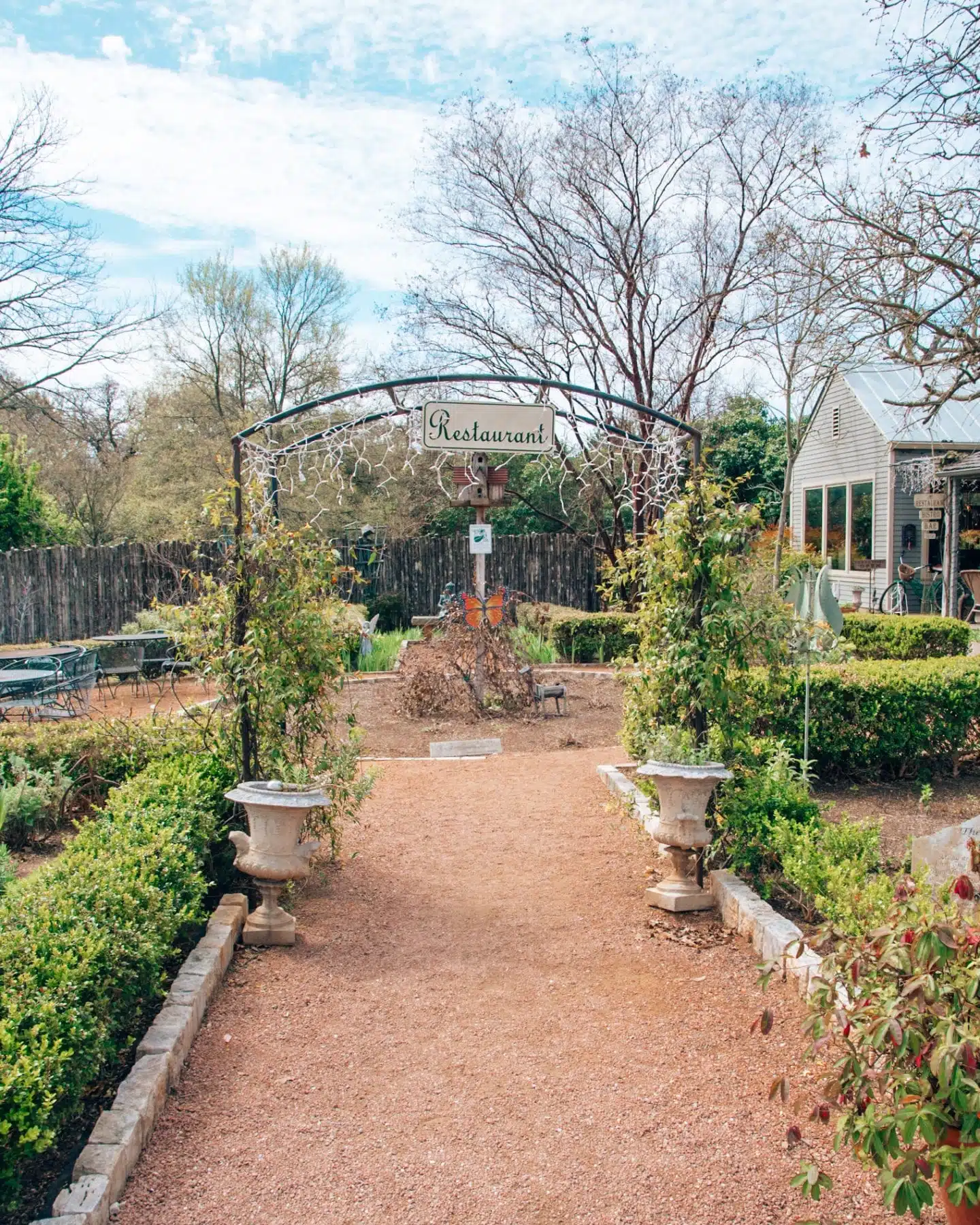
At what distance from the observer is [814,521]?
21.5 m

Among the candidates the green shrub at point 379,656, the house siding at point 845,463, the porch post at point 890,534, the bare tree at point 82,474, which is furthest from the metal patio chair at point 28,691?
the house siding at point 845,463

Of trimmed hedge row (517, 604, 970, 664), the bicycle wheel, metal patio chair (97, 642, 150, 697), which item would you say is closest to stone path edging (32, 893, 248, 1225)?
trimmed hedge row (517, 604, 970, 664)

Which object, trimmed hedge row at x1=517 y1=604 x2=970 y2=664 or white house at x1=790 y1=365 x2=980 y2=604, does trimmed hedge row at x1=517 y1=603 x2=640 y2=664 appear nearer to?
trimmed hedge row at x1=517 y1=604 x2=970 y2=664

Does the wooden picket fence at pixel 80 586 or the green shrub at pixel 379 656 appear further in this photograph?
the wooden picket fence at pixel 80 586

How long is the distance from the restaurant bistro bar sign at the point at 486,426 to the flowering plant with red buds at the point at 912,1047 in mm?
4050

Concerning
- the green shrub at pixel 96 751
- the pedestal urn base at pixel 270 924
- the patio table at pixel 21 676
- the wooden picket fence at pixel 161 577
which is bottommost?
the pedestal urn base at pixel 270 924

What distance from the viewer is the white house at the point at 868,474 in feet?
58.0

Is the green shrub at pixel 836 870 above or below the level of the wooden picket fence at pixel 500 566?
below

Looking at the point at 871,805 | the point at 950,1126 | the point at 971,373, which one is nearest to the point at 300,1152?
the point at 950,1126

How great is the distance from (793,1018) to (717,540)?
2.19 m

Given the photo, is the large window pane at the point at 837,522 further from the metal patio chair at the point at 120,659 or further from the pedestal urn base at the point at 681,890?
the pedestal urn base at the point at 681,890

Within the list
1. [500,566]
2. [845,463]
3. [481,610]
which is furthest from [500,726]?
[845,463]

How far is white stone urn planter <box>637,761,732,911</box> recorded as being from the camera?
4.46 meters

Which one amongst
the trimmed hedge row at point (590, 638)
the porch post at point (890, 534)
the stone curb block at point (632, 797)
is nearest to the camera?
the stone curb block at point (632, 797)
